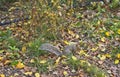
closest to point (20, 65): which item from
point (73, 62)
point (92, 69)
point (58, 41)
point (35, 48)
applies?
point (35, 48)

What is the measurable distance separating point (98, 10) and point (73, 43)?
1.36 m

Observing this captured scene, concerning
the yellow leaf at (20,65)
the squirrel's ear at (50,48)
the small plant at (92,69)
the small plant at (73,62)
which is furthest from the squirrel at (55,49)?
the yellow leaf at (20,65)

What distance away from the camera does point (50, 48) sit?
16.2 ft

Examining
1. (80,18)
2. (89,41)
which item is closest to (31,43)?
(89,41)

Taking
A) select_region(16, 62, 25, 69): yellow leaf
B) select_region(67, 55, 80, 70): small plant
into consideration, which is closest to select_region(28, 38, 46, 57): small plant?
select_region(16, 62, 25, 69): yellow leaf

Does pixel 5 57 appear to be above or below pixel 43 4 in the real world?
below

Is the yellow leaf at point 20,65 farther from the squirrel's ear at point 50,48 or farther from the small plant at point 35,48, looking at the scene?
the squirrel's ear at point 50,48

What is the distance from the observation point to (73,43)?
16.8ft

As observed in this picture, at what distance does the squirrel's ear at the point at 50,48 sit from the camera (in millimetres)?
4930

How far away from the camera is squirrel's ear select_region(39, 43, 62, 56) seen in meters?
4.93

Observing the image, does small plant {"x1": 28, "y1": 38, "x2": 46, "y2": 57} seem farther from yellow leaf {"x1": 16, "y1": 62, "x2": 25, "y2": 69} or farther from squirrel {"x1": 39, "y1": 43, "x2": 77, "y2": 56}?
yellow leaf {"x1": 16, "y1": 62, "x2": 25, "y2": 69}

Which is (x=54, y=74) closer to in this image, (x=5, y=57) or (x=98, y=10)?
(x=5, y=57)

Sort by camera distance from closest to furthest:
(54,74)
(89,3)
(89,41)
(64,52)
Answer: (54,74)
(64,52)
(89,41)
(89,3)

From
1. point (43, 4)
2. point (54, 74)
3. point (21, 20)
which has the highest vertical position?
point (43, 4)
